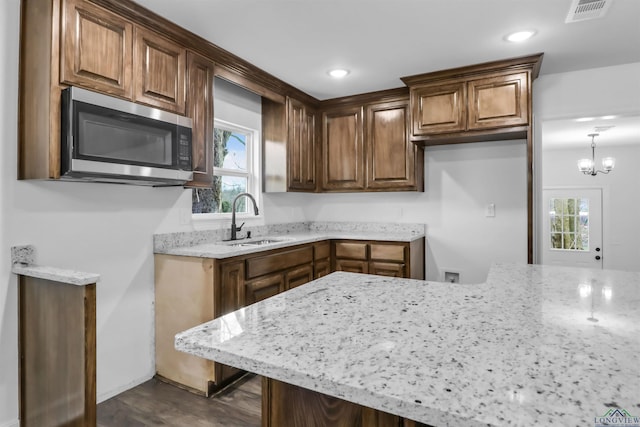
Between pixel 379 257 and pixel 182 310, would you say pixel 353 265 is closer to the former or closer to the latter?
pixel 379 257

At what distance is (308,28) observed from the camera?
8.05 feet

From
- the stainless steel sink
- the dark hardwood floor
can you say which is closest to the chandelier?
the stainless steel sink

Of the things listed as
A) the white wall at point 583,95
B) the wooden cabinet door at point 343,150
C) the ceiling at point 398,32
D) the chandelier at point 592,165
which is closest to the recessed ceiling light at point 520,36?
the ceiling at point 398,32

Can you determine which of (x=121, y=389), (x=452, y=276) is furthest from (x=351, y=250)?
(x=121, y=389)

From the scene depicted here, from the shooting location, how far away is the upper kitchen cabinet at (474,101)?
3.00 meters

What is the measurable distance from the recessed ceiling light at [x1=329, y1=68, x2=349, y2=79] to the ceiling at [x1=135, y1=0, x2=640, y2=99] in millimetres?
71

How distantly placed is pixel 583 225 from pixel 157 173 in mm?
6467

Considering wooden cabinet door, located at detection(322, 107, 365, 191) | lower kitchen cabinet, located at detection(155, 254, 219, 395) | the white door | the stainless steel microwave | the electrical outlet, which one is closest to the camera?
the stainless steel microwave

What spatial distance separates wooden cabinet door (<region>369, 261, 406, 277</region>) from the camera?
11.2 feet

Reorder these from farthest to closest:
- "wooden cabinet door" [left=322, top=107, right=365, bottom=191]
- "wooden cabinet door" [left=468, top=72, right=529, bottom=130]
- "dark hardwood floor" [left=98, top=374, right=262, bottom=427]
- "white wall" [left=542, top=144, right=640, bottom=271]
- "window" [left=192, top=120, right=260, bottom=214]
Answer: "white wall" [left=542, top=144, right=640, bottom=271]
"wooden cabinet door" [left=322, top=107, right=365, bottom=191]
"window" [left=192, top=120, right=260, bottom=214]
"wooden cabinet door" [left=468, top=72, right=529, bottom=130]
"dark hardwood floor" [left=98, top=374, right=262, bottom=427]

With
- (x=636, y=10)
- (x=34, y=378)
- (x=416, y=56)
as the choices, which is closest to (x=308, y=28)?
(x=416, y=56)

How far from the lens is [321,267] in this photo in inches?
140

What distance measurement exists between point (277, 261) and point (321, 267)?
0.76 meters

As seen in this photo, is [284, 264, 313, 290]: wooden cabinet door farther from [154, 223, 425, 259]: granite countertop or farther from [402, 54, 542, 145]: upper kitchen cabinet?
[402, 54, 542, 145]: upper kitchen cabinet
